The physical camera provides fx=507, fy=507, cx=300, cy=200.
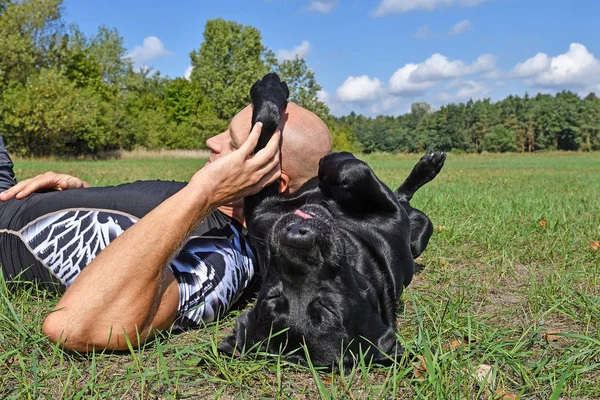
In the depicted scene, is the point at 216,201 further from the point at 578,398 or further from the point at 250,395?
the point at 578,398

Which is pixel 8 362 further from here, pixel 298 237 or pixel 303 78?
pixel 303 78

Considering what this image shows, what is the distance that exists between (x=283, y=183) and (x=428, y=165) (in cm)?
136

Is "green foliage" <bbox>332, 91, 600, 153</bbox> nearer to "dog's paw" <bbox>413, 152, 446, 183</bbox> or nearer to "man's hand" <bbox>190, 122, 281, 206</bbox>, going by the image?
"dog's paw" <bbox>413, 152, 446, 183</bbox>

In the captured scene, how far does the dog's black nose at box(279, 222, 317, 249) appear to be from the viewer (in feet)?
6.64

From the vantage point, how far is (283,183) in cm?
304

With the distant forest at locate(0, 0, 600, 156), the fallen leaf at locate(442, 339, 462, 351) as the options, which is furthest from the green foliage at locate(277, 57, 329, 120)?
the fallen leaf at locate(442, 339, 462, 351)

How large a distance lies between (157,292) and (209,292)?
1.27 feet

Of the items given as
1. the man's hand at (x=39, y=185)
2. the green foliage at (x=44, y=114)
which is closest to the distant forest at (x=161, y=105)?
the green foliage at (x=44, y=114)

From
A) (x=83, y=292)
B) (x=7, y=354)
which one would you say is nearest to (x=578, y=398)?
(x=83, y=292)

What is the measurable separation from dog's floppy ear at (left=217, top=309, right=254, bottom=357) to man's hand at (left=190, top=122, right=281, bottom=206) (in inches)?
22.3

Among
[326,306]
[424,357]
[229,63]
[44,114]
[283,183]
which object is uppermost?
[229,63]

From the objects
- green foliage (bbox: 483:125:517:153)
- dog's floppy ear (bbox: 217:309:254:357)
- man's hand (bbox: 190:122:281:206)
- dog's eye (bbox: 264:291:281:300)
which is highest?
man's hand (bbox: 190:122:281:206)

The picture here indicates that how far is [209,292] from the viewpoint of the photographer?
8.41 feet

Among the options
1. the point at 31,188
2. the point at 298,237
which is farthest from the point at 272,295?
the point at 31,188
